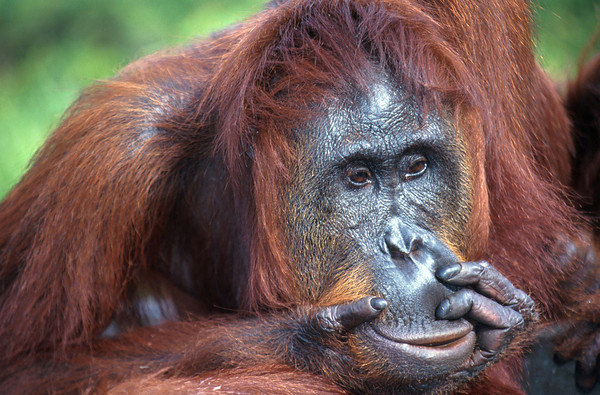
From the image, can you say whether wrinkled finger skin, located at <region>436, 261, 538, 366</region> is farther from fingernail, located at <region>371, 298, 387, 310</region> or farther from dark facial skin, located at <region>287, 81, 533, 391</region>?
fingernail, located at <region>371, 298, 387, 310</region>

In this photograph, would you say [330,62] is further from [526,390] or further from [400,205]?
[526,390]

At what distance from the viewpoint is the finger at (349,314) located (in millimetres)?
1966

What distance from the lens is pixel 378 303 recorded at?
1954mm

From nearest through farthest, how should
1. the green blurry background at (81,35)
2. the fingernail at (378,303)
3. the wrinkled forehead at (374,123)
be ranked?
the fingernail at (378,303), the wrinkled forehead at (374,123), the green blurry background at (81,35)

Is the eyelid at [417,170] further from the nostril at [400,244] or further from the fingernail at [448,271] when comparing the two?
the fingernail at [448,271]

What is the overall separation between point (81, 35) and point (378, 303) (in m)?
3.91

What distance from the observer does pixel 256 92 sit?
7.31ft

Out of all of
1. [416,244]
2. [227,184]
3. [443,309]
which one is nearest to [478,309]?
[443,309]

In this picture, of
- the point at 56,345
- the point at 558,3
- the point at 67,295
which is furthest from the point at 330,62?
the point at 558,3

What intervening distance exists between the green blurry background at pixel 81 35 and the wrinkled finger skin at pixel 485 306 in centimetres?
313

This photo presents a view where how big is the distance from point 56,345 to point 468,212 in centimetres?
147

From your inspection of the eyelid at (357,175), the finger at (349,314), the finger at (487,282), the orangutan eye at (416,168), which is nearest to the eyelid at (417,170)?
the orangutan eye at (416,168)

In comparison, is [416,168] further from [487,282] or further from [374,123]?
[487,282]

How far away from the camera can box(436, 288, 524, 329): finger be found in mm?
1985
